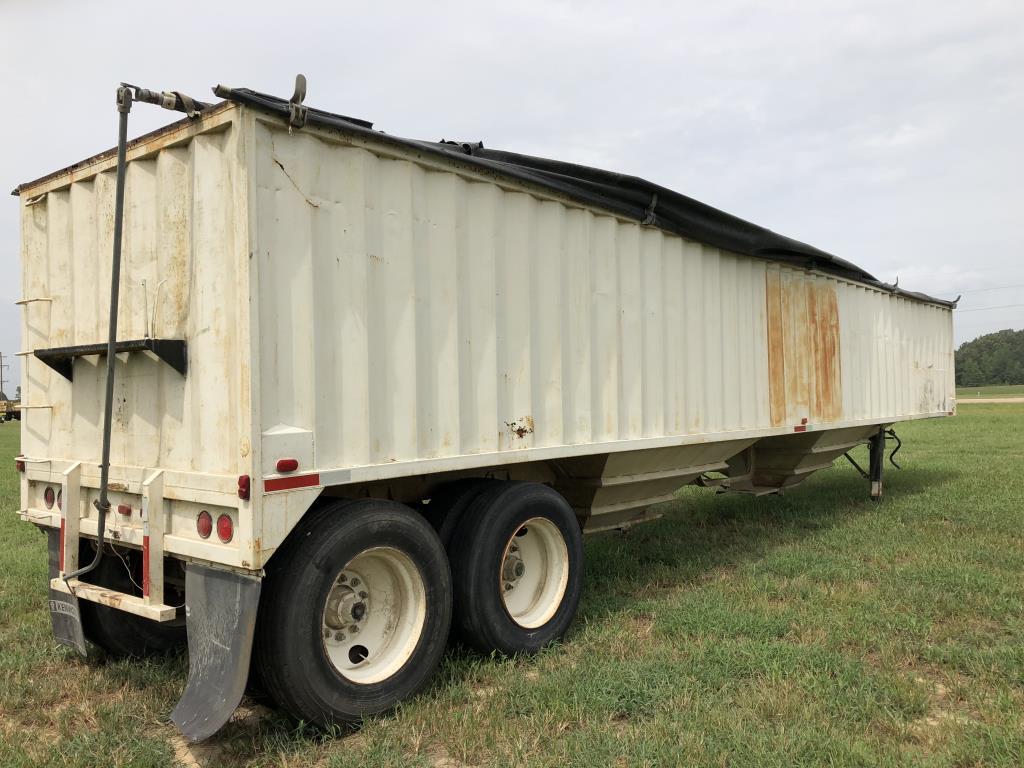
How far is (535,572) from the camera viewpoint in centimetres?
520

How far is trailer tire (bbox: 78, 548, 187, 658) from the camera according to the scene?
15.5 feet

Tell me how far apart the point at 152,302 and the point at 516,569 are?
274 cm

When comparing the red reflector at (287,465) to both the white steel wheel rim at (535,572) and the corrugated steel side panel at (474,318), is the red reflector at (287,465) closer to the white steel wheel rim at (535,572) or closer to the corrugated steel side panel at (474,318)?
the corrugated steel side panel at (474,318)

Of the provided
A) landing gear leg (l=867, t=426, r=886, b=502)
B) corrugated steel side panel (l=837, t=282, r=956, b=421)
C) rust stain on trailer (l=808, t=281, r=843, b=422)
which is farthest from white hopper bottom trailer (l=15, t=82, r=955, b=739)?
landing gear leg (l=867, t=426, r=886, b=502)

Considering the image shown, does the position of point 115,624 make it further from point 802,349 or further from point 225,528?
Answer: point 802,349

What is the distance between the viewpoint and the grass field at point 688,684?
11.6ft

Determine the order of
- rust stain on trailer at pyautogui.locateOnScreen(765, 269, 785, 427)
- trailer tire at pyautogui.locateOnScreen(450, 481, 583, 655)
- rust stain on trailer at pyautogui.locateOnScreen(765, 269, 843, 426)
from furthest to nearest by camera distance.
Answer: rust stain on trailer at pyautogui.locateOnScreen(765, 269, 843, 426) < rust stain on trailer at pyautogui.locateOnScreen(765, 269, 785, 427) < trailer tire at pyautogui.locateOnScreen(450, 481, 583, 655)

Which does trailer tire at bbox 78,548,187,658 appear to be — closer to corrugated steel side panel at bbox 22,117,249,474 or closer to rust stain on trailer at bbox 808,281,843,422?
corrugated steel side panel at bbox 22,117,249,474

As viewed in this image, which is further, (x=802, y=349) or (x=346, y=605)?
(x=802, y=349)

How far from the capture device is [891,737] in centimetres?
363

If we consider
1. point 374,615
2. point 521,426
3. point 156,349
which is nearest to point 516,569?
point 521,426

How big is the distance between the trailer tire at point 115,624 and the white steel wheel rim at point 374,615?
4.37 feet

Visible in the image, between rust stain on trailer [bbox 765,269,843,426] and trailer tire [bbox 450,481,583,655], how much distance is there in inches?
130

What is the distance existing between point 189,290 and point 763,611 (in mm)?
4269
